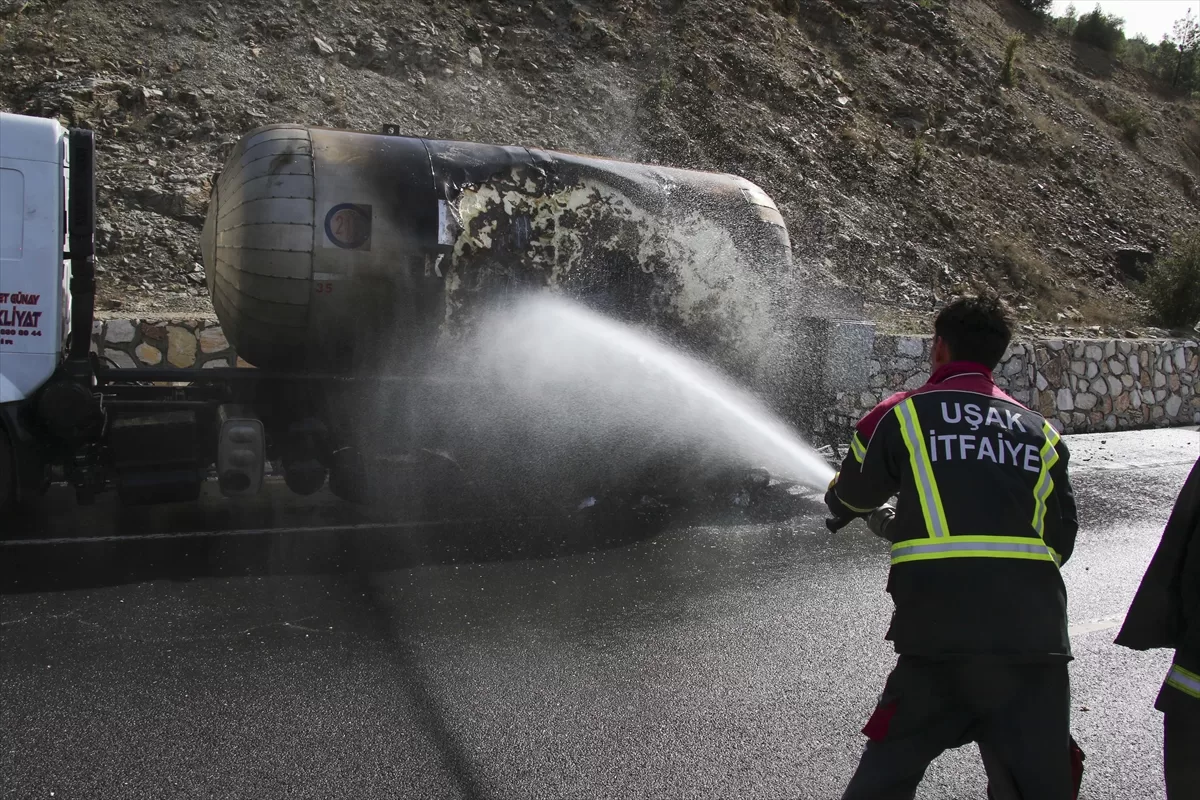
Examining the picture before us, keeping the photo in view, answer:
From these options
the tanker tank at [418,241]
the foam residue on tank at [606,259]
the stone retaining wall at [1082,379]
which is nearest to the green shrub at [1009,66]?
the stone retaining wall at [1082,379]

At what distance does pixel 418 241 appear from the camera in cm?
727

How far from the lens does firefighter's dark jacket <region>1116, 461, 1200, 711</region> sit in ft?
8.93

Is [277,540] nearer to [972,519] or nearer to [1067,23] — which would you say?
[972,519]

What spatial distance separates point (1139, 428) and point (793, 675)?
1078 cm

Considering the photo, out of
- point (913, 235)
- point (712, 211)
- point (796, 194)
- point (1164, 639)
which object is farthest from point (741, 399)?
point (913, 235)

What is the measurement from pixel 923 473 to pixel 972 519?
0.18 metres

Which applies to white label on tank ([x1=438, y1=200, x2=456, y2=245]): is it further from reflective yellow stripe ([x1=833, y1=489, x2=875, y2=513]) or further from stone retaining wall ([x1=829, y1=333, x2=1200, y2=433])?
stone retaining wall ([x1=829, y1=333, x2=1200, y2=433])

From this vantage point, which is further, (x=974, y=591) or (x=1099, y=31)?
(x=1099, y=31)

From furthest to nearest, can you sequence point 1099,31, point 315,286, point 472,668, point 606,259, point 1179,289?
point 1099,31 → point 1179,289 → point 606,259 → point 315,286 → point 472,668

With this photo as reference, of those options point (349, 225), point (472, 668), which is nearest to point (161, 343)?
point (349, 225)

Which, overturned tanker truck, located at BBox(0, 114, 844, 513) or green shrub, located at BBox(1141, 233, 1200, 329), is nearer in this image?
overturned tanker truck, located at BBox(0, 114, 844, 513)

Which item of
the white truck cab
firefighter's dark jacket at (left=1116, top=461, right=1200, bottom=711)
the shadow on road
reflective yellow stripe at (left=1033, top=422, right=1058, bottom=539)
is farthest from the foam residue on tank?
firefighter's dark jacket at (left=1116, top=461, right=1200, bottom=711)

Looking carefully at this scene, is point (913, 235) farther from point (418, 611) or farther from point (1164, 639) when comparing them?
point (1164, 639)

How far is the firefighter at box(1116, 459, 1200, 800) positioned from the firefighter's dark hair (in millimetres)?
640
